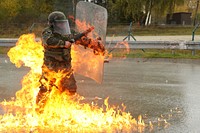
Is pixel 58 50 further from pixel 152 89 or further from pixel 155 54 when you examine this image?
pixel 155 54

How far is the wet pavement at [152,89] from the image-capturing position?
19.7 ft

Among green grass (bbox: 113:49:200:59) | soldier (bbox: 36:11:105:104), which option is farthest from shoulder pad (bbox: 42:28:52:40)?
green grass (bbox: 113:49:200:59)

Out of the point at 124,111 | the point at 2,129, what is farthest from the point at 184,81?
the point at 2,129

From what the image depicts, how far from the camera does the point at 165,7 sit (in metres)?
33.0

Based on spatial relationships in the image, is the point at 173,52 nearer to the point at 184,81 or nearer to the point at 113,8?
the point at 184,81

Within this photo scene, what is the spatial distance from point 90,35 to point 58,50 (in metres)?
0.58

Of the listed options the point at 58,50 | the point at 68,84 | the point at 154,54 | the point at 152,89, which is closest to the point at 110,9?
the point at 154,54

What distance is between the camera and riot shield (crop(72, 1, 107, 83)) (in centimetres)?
545

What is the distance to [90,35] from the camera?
553 cm

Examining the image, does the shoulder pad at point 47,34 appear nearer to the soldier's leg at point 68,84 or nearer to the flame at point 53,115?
the flame at point 53,115

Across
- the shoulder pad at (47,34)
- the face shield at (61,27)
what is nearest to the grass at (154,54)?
the face shield at (61,27)

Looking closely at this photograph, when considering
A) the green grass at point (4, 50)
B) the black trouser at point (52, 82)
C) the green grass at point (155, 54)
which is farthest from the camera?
the green grass at point (4, 50)

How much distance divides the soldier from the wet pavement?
1434 mm

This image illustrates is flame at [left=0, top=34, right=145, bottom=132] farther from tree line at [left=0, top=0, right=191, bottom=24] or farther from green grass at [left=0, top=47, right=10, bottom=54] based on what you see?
tree line at [left=0, top=0, right=191, bottom=24]
